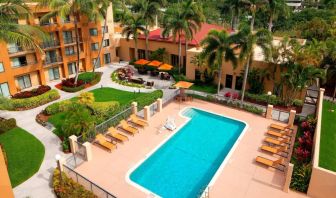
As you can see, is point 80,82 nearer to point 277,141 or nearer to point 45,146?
point 45,146

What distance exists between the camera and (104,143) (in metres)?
20.3

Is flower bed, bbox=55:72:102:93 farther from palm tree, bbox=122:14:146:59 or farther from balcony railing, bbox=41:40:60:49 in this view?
palm tree, bbox=122:14:146:59

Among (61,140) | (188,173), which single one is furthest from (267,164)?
(61,140)

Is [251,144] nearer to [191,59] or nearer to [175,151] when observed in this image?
[175,151]

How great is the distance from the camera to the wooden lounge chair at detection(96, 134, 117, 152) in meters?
20.0

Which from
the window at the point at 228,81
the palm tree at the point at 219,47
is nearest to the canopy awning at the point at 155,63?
the window at the point at 228,81

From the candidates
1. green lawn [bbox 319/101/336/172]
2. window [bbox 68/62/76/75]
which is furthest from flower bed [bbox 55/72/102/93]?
green lawn [bbox 319/101/336/172]

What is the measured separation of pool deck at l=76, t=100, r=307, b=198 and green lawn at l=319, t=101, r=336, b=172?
2.67 meters

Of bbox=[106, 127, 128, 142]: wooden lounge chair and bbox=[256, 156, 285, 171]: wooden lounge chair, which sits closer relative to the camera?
bbox=[256, 156, 285, 171]: wooden lounge chair

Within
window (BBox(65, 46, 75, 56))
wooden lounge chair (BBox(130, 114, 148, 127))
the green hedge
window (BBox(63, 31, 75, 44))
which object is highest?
window (BBox(63, 31, 75, 44))

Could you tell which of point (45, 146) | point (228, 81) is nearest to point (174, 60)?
point (228, 81)

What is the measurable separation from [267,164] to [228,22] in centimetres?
6631

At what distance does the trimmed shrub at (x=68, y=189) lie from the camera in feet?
49.3

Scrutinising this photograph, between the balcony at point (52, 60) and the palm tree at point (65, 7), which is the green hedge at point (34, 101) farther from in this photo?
the palm tree at point (65, 7)
